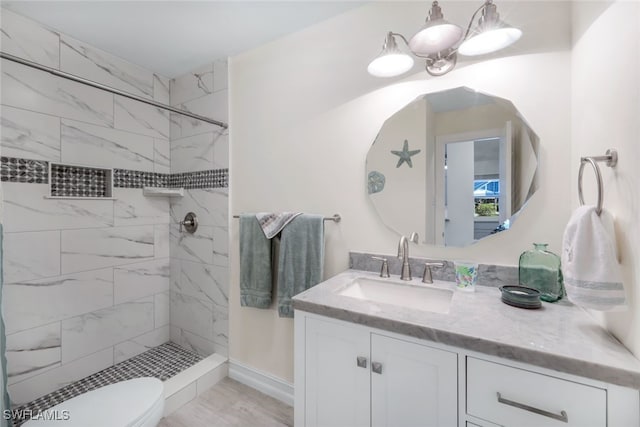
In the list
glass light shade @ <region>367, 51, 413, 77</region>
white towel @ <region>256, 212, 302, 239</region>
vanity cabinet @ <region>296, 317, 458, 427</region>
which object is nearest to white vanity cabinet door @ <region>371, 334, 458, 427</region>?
vanity cabinet @ <region>296, 317, 458, 427</region>

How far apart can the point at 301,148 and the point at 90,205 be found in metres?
1.50

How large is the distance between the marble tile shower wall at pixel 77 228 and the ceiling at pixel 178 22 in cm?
16

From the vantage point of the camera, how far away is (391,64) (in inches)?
50.3

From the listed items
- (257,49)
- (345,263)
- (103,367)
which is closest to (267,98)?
(257,49)

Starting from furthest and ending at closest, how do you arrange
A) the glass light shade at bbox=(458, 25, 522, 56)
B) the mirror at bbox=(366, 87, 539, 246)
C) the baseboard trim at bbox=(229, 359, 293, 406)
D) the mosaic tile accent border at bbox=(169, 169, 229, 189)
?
the mosaic tile accent border at bbox=(169, 169, 229, 189)
the baseboard trim at bbox=(229, 359, 293, 406)
the mirror at bbox=(366, 87, 539, 246)
the glass light shade at bbox=(458, 25, 522, 56)

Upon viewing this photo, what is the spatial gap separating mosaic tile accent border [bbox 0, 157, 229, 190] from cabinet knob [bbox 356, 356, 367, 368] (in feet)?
4.81

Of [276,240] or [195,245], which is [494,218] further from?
[195,245]

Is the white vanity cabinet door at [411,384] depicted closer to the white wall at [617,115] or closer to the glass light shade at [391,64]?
the white wall at [617,115]

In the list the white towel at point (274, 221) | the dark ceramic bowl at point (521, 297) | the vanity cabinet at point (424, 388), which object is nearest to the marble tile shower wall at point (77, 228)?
the white towel at point (274, 221)

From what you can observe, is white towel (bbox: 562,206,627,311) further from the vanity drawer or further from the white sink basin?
the white sink basin

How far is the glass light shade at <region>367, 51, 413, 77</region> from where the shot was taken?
4.11 ft

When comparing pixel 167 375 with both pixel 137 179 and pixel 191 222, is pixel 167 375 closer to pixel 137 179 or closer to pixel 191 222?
pixel 191 222

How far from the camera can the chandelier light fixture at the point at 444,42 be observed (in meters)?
1.04

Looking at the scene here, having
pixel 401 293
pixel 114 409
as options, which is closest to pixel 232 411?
pixel 114 409
